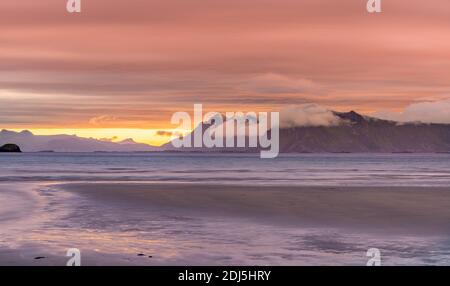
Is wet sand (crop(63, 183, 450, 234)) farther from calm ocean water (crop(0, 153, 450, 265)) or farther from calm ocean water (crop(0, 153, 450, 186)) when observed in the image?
calm ocean water (crop(0, 153, 450, 186))

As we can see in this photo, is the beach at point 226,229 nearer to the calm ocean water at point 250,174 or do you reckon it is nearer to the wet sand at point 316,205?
the wet sand at point 316,205

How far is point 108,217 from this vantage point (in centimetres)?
2567

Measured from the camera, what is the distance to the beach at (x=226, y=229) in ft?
53.8

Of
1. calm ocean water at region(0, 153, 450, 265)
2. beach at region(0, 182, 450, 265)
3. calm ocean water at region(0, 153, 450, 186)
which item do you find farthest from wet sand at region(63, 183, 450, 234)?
calm ocean water at region(0, 153, 450, 186)

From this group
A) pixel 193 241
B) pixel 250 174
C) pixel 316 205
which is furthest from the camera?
pixel 250 174

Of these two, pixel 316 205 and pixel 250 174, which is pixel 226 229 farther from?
pixel 250 174

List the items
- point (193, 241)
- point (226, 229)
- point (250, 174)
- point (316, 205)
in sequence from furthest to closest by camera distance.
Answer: point (250, 174) < point (316, 205) < point (226, 229) < point (193, 241)

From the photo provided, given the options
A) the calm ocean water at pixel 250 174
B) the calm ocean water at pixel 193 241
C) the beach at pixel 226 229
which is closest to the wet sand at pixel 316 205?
the beach at pixel 226 229

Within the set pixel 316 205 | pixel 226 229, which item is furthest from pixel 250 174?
pixel 226 229

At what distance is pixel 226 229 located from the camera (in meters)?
22.0
